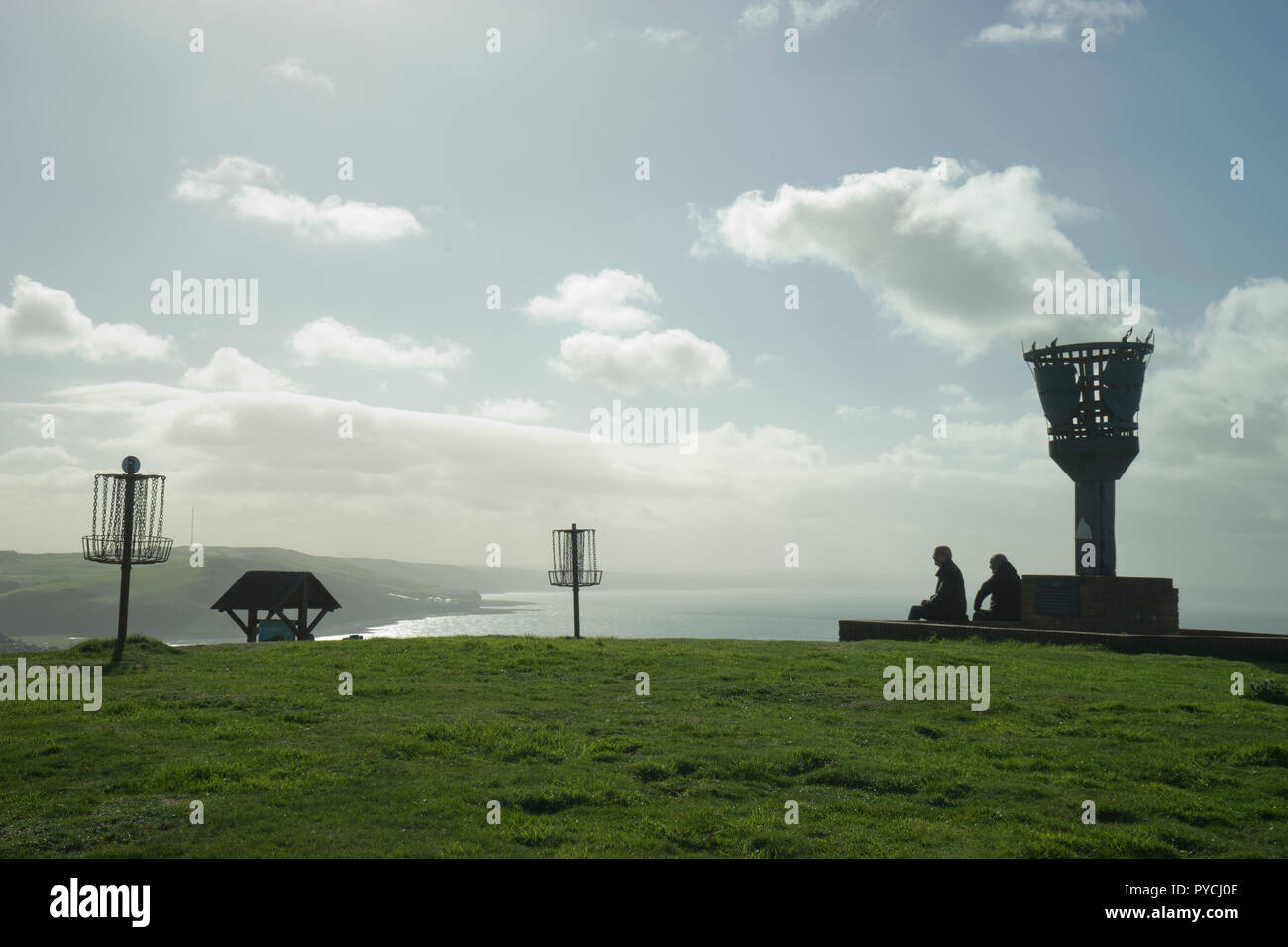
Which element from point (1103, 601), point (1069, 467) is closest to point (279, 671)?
point (1103, 601)

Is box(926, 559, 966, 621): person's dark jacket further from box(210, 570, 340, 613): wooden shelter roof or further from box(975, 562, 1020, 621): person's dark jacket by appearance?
box(210, 570, 340, 613): wooden shelter roof

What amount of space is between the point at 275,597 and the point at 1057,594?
27.8 m

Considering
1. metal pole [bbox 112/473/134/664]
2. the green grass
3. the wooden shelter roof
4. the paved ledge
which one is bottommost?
the green grass

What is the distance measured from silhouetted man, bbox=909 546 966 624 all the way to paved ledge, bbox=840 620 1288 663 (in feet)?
1.69

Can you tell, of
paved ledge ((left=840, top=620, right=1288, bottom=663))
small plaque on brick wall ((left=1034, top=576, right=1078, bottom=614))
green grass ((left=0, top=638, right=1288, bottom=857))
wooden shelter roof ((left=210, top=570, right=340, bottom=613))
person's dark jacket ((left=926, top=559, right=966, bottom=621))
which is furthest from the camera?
wooden shelter roof ((left=210, top=570, right=340, bottom=613))

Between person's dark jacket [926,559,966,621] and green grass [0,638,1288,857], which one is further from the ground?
person's dark jacket [926,559,966,621]

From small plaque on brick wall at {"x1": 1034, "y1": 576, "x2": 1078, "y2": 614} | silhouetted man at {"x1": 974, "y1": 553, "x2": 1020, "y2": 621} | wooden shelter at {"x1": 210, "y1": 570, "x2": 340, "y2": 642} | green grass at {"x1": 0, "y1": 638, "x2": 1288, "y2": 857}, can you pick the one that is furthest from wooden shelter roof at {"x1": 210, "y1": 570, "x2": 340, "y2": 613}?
small plaque on brick wall at {"x1": 1034, "y1": 576, "x2": 1078, "y2": 614}

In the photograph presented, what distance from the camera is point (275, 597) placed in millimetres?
31781

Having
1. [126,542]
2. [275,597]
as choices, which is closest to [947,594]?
[126,542]

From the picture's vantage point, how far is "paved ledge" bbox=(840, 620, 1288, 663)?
21859mm

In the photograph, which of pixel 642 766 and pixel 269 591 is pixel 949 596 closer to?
pixel 642 766

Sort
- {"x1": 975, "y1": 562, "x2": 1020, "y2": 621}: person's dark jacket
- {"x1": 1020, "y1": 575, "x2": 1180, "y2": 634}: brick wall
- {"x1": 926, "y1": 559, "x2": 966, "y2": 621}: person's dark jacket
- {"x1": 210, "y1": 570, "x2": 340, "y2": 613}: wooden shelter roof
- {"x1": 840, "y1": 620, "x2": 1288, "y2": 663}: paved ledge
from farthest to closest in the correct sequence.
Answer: {"x1": 210, "y1": 570, "x2": 340, "y2": 613}: wooden shelter roof → {"x1": 975, "y1": 562, "x2": 1020, "y2": 621}: person's dark jacket → {"x1": 926, "y1": 559, "x2": 966, "y2": 621}: person's dark jacket → {"x1": 1020, "y1": 575, "x2": 1180, "y2": 634}: brick wall → {"x1": 840, "y1": 620, "x2": 1288, "y2": 663}: paved ledge

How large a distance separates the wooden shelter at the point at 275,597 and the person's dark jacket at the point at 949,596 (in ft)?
72.4

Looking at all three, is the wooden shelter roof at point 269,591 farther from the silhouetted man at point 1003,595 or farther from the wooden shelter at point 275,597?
the silhouetted man at point 1003,595
